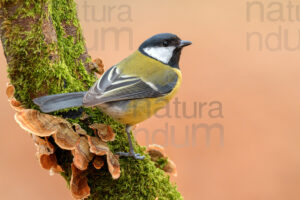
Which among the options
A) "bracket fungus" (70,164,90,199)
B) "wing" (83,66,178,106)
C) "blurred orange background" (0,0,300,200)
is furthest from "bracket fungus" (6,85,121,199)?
"blurred orange background" (0,0,300,200)

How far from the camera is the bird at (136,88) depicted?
218 centimetres

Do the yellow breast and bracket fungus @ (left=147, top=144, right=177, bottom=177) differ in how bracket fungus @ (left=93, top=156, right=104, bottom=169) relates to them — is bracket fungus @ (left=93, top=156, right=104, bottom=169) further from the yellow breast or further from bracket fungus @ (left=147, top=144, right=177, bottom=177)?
bracket fungus @ (left=147, top=144, right=177, bottom=177)

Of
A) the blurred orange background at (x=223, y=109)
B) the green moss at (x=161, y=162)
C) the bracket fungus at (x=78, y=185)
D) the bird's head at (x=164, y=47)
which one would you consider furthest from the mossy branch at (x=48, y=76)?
the blurred orange background at (x=223, y=109)

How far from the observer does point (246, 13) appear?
6.56 meters

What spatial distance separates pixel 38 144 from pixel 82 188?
32 centimetres

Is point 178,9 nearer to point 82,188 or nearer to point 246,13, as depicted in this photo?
point 246,13

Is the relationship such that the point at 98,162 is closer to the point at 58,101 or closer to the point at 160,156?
the point at 58,101

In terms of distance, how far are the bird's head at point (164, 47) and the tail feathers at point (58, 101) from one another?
0.76 metres

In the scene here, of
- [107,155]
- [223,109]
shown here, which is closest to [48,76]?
[107,155]

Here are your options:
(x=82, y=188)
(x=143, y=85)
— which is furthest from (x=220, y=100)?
(x=82, y=188)

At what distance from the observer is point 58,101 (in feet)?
6.63

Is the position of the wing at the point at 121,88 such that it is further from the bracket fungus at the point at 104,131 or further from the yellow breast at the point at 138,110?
the bracket fungus at the point at 104,131

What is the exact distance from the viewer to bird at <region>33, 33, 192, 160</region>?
7.14 feet

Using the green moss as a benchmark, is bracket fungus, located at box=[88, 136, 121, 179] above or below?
above
